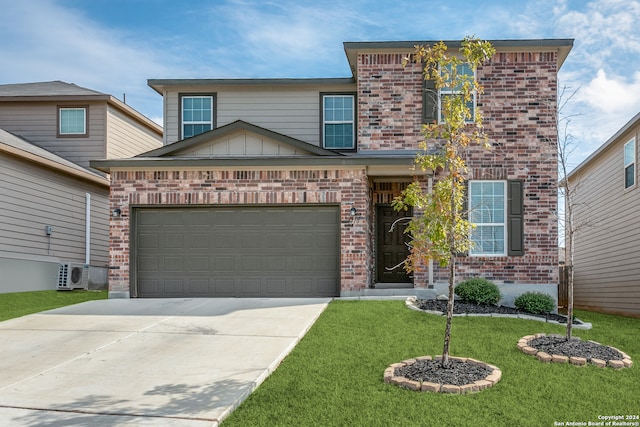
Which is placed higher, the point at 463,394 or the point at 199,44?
the point at 199,44

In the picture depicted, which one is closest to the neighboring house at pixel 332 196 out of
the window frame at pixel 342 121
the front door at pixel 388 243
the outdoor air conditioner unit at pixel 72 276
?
the front door at pixel 388 243

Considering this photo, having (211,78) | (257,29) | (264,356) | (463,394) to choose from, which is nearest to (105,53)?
(211,78)

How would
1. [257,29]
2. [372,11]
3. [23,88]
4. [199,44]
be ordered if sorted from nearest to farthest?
[372,11] → [257,29] → [199,44] → [23,88]

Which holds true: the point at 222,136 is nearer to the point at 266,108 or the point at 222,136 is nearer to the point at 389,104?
the point at 266,108

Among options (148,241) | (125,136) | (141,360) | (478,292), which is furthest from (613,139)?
(125,136)

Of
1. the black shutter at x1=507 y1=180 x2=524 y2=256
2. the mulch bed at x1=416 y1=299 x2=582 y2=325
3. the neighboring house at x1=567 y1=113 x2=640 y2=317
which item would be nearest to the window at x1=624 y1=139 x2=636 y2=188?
the neighboring house at x1=567 y1=113 x2=640 y2=317

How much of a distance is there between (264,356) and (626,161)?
12110 millimetres

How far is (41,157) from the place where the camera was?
1636cm

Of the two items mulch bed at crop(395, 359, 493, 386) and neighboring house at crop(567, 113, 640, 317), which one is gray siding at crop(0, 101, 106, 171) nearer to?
neighboring house at crop(567, 113, 640, 317)

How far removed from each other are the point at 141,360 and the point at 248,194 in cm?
626

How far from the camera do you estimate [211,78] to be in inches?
622

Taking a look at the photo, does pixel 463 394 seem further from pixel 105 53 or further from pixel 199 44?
pixel 105 53

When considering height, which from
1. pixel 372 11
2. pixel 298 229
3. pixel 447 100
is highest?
pixel 372 11

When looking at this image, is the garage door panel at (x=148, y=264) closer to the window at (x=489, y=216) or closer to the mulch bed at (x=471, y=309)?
the mulch bed at (x=471, y=309)
